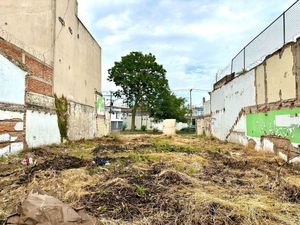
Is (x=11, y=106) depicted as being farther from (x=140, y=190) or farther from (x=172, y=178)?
(x=140, y=190)

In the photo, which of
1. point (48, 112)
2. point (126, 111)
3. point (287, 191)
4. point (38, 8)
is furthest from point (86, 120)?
point (126, 111)

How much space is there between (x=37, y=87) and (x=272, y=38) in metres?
8.54

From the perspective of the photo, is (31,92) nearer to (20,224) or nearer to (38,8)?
(38,8)

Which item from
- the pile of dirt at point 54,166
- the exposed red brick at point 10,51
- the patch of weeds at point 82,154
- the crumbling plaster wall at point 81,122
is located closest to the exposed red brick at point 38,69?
the exposed red brick at point 10,51

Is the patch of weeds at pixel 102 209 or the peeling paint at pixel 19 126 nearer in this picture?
the patch of weeds at pixel 102 209

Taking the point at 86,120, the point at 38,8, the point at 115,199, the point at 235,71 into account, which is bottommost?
the point at 115,199

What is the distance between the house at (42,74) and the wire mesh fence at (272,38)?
818cm

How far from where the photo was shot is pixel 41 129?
12453 millimetres

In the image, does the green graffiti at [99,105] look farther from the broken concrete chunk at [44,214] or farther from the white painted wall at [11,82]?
the broken concrete chunk at [44,214]

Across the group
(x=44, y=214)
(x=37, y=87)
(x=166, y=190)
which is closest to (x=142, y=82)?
(x=37, y=87)

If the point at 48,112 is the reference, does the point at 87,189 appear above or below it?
below

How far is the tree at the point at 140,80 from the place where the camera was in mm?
39969

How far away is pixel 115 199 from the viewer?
4.70 m

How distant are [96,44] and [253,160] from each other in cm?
1770
